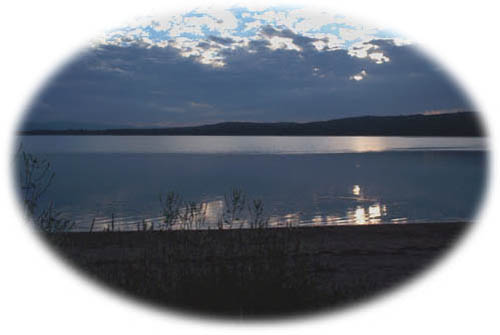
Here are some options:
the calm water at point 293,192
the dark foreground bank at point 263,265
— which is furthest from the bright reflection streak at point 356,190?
the dark foreground bank at point 263,265

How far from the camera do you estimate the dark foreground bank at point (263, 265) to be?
15.3ft

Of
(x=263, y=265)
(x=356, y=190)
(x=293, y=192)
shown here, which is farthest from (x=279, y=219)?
(x=263, y=265)

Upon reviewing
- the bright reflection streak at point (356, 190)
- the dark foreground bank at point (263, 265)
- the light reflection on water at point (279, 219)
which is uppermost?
the dark foreground bank at point (263, 265)

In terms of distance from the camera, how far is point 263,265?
5082 millimetres

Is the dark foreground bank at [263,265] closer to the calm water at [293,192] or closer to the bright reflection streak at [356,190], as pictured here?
the calm water at [293,192]

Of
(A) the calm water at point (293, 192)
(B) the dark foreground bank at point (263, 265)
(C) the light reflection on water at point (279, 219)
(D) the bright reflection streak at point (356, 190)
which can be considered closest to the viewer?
(B) the dark foreground bank at point (263, 265)

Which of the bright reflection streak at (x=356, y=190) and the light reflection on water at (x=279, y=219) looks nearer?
the light reflection on water at (x=279, y=219)

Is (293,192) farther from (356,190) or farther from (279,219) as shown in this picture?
(279,219)

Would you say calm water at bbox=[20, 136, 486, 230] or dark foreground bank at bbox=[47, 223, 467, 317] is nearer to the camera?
dark foreground bank at bbox=[47, 223, 467, 317]

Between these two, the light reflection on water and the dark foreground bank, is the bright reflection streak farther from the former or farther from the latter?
the dark foreground bank

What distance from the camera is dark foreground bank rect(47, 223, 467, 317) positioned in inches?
183

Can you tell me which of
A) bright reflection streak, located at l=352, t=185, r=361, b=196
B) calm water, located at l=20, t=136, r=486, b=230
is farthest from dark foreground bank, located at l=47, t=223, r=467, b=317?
bright reflection streak, located at l=352, t=185, r=361, b=196

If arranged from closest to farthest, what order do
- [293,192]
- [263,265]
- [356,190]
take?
[263,265], [293,192], [356,190]

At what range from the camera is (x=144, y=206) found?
18.1m
